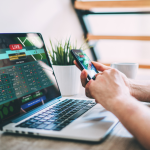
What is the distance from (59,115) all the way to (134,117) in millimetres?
228

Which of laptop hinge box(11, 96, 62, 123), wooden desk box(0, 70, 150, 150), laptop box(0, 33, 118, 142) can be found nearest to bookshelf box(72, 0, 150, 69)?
laptop box(0, 33, 118, 142)

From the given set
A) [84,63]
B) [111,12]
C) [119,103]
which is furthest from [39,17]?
[111,12]

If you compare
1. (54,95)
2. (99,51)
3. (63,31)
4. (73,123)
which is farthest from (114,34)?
(73,123)

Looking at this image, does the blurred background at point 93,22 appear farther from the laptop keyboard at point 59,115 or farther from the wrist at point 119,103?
the wrist at point 119,103

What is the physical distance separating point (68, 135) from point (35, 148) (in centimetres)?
8

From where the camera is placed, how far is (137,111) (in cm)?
46

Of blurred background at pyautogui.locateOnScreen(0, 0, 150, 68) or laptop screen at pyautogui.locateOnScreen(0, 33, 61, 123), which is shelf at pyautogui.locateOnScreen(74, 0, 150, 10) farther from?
laptop screen at pyautogui.locateOnScreen(0, 33, 61, 123)

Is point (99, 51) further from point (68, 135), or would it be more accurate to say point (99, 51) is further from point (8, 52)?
point (68, 135)

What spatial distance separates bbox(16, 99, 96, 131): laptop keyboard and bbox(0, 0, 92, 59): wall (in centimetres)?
47

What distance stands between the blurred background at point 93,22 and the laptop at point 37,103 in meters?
0.24

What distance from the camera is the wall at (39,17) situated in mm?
902

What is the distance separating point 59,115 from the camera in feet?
1.89

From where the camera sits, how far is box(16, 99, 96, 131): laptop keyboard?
1.66 ft

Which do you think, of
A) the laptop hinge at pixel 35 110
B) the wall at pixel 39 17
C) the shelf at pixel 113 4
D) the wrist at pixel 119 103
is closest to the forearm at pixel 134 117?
the wrist at pixel 119 103
